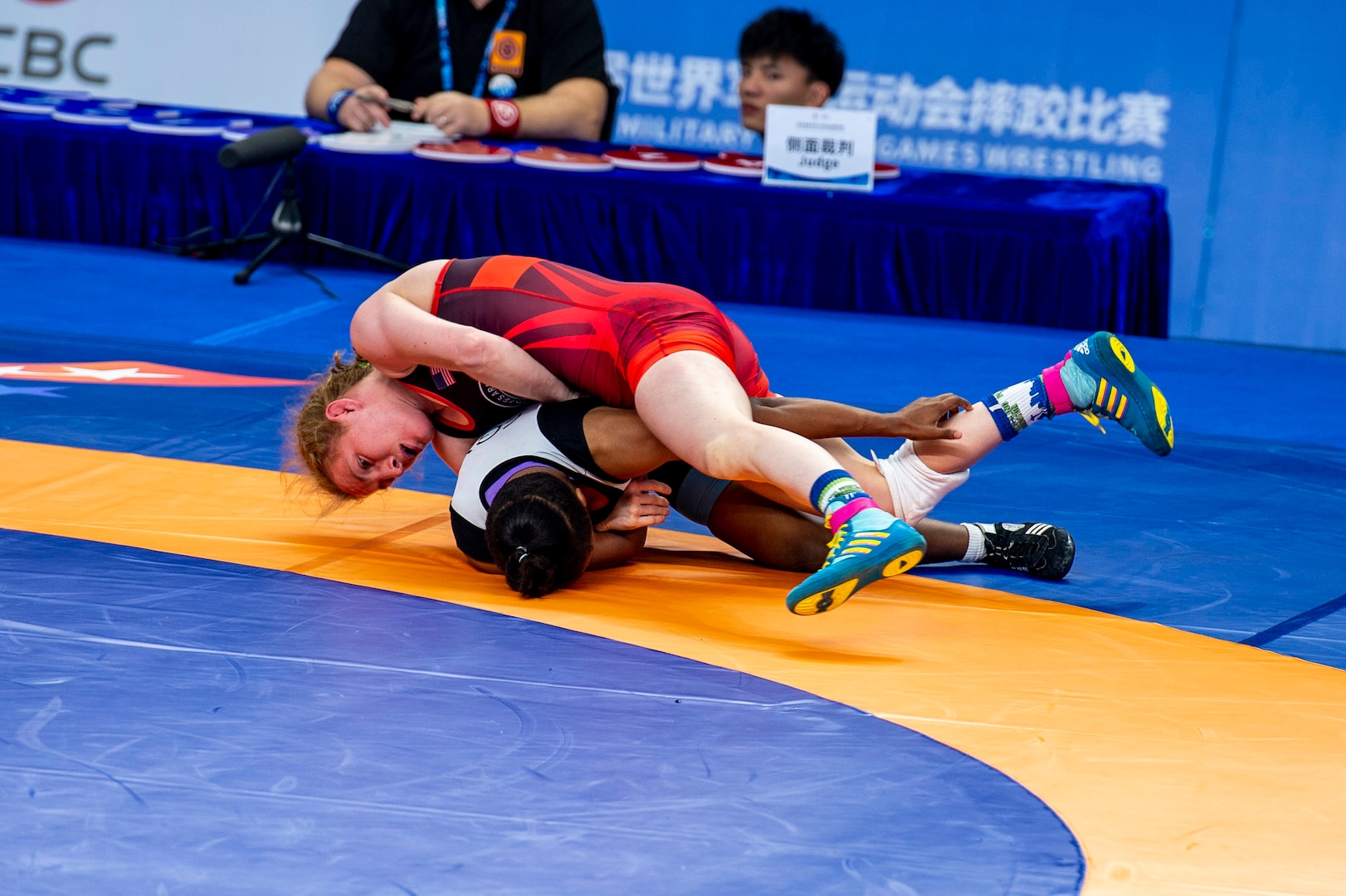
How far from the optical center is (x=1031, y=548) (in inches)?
113

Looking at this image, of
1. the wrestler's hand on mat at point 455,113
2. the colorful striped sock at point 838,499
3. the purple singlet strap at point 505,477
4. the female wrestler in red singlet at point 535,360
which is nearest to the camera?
the colorful striped sock at point 838,499

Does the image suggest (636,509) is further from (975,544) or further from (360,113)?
(360,113)

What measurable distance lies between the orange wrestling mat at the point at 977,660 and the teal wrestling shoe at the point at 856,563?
15cm

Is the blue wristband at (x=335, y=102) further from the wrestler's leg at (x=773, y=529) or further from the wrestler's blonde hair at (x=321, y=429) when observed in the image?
the wrestler's leg at (x=773, y=529)

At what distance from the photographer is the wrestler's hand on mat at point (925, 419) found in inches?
104

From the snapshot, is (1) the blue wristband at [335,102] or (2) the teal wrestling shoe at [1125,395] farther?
(1) the blue wristband at [335,102]

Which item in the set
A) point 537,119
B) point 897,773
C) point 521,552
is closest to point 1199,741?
point 897,773

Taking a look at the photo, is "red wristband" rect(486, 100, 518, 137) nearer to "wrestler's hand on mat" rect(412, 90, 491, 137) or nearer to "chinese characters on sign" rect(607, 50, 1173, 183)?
"wrestler's hand on mat" rect(412, 90, 491, 137)

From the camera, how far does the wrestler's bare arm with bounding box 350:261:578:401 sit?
8.68 feet

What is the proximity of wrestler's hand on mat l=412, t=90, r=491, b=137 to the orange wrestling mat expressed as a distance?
2.55 meters

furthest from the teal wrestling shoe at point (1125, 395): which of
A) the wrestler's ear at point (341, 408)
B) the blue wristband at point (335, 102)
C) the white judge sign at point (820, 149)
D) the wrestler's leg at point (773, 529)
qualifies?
the blue wristband at point (335, 102)

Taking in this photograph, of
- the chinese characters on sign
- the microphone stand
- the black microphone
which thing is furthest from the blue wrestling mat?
the chinese characters on sign

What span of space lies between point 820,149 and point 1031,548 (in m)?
2.71

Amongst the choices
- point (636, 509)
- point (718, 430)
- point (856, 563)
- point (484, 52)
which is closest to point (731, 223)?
point (484, 52)
